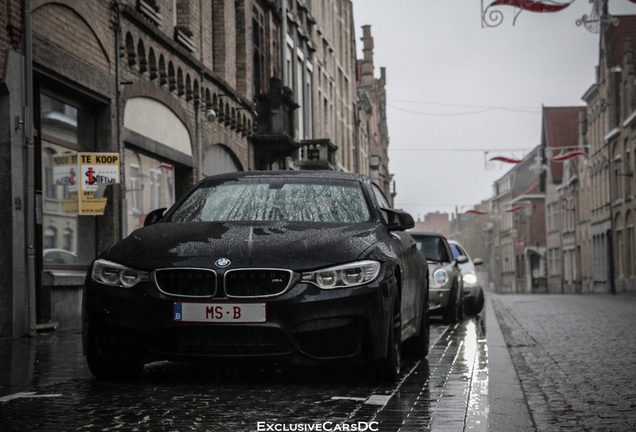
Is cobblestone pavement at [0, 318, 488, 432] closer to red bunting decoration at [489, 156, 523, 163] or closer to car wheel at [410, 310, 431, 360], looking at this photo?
car wheel at [410, 310, 431, 360]

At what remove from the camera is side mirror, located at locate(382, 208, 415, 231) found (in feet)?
24.7

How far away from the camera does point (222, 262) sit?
6.20m

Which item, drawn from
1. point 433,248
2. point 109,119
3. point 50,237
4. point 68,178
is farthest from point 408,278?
point 433,248

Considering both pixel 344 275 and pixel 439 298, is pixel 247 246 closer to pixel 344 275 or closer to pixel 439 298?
pixel 344 275

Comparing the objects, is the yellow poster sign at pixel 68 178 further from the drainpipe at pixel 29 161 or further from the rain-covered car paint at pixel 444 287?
the rain-covered car paint at pixel 444 287

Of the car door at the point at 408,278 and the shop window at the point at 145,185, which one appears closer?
the car door at the point at 408,278

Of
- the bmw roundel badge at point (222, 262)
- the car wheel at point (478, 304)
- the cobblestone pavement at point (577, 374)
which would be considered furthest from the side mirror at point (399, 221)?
the car wheel at point (478, 304)

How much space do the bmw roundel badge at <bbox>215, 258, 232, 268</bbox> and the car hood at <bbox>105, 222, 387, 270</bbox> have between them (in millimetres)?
23

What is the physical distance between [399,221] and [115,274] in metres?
2.24

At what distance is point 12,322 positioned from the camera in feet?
36.7

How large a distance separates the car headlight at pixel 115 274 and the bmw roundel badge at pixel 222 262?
473mm

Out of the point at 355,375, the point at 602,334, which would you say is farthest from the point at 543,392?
the point at 602,334

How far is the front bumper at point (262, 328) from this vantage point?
6148 millimetres

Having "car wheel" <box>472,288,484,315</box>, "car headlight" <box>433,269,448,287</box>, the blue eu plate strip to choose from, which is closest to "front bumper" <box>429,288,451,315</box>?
"car headlight" <box>433,269,448,287</box>
